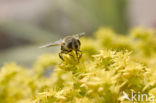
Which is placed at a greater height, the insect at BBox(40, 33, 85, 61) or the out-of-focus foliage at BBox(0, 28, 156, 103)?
the insect at BBox(40, 33, 85, 61)

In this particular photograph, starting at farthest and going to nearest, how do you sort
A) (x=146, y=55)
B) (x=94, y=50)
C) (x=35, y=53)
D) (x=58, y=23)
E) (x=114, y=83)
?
(x=58, y=23), (x=35, y=53), (x=146, y=55), (x=94, y=50), (x=114, y=83)

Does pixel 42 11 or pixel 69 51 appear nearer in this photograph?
pixel 69 51

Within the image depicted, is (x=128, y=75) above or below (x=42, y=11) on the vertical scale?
below

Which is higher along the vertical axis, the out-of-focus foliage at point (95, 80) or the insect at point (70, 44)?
the insect at point (70, 44)

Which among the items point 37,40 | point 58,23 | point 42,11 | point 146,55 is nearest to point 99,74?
point 146,55

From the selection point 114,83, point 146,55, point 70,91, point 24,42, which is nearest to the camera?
point 114,83

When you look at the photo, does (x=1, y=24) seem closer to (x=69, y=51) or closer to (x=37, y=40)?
(x=37, y=40)

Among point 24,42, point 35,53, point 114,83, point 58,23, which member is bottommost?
point 114,83

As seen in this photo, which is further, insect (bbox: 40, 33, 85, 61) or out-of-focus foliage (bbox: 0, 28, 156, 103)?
insect (bbox: 40, 33, 85, 61)

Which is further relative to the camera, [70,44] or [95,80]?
[70,44]

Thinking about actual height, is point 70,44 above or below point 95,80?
above

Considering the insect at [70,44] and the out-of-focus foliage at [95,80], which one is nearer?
the out-of-focus foliage at [95,80]
